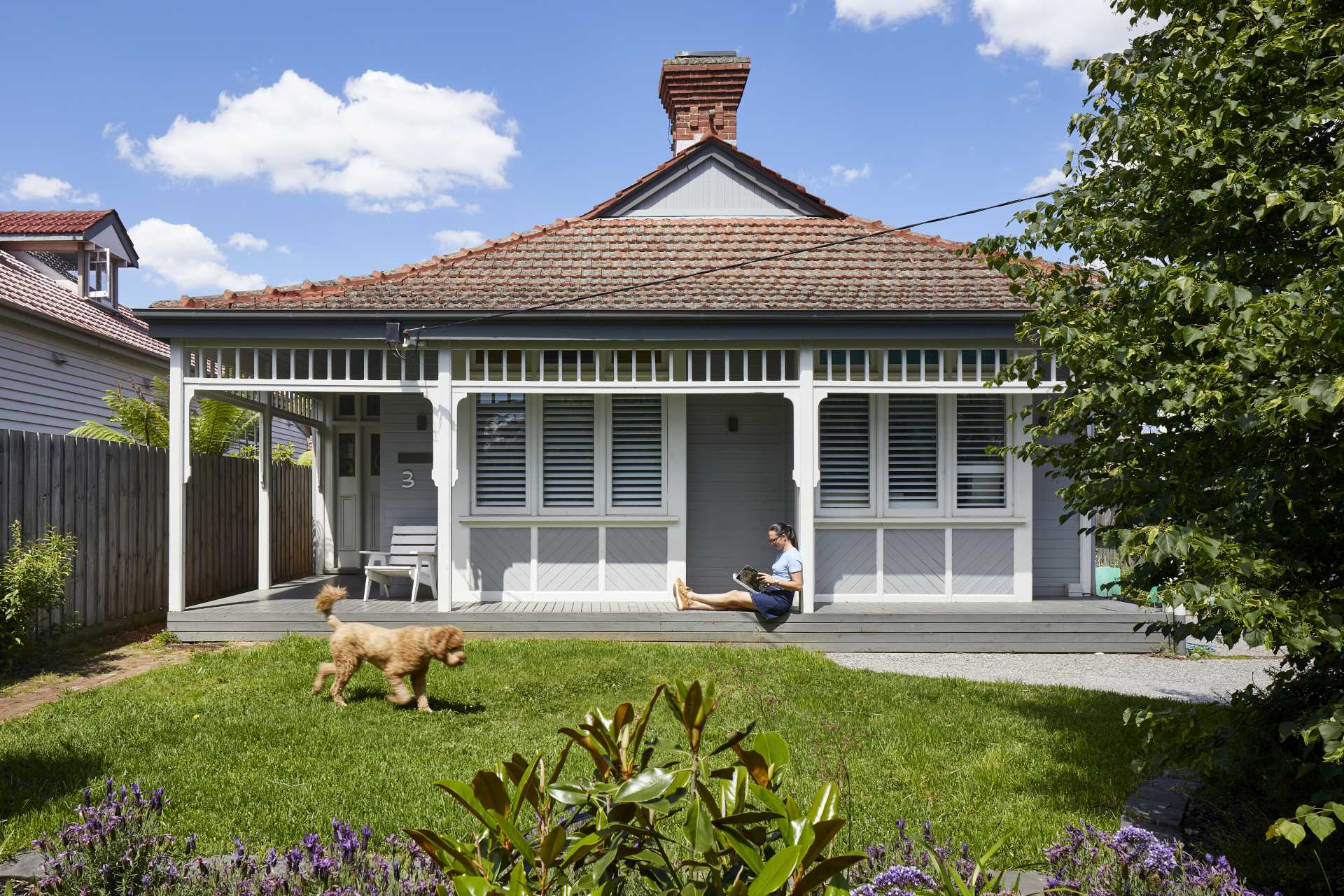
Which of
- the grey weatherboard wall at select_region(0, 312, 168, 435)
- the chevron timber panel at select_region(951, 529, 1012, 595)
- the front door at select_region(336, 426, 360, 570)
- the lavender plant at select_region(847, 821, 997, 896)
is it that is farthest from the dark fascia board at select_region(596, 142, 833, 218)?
the lavender plant at select_region(847, 821, 997, 896)

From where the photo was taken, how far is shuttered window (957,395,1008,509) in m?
10.5

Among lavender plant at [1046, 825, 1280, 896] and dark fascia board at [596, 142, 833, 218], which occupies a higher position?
dark fascia board at [596, 142, 833, 218]

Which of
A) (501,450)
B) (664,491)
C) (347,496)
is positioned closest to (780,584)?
(664,491)

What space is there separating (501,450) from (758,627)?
365 centimetres

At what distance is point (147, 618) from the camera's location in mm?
10164

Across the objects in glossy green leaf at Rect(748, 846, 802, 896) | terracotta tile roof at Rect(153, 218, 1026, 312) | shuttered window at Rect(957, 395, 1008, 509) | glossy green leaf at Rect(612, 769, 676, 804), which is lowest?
glossy green leaf at Rect(748, 846, 802, 896)

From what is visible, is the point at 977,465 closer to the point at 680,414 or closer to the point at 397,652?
the point at 680,414

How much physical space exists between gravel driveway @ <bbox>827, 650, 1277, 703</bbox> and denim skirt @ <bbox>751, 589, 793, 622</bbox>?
69 cm

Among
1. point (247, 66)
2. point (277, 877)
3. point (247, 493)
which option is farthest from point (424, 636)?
point (247, 66)

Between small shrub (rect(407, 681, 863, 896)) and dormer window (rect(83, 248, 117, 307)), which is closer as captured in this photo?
small shrub (rect(407, 681, 863, 896))

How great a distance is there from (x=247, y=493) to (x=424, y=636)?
7264 millimetres

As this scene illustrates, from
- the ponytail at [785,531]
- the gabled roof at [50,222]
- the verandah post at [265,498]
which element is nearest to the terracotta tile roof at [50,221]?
the gabled roof at [50,222]

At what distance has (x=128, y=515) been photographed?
9820mm

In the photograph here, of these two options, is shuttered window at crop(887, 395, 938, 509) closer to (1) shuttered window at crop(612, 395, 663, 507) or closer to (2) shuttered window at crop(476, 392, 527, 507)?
(1) shuttered window at crop(612, 395, 663, 507)
